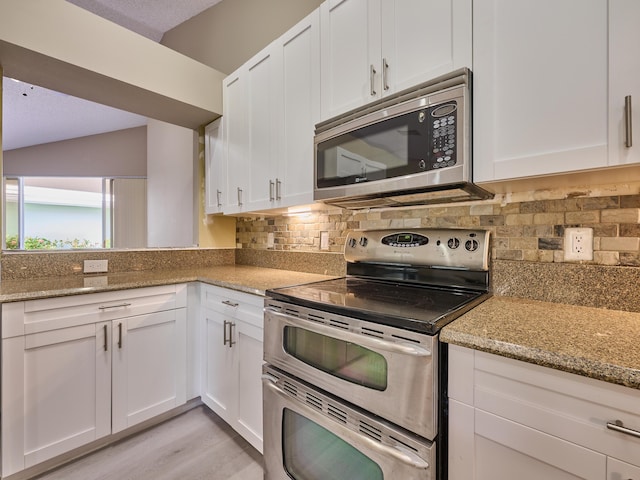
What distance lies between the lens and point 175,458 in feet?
5.23

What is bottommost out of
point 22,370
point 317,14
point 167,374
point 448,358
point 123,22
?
point 167,374

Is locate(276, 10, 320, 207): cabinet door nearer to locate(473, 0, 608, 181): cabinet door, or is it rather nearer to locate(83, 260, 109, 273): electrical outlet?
locate(473, 0, 608, 181): cabinet door

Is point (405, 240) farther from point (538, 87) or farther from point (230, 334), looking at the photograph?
point (230, 334)

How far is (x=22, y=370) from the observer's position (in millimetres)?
1395

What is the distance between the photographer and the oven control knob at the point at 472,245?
126 cm

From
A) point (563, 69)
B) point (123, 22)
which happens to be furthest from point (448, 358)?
point (123, 22)

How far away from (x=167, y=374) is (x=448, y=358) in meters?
1.75

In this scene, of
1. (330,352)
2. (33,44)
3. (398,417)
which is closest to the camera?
(398,417)

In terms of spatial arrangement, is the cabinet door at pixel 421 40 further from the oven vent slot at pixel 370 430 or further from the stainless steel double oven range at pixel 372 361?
the oven vent slot at pixel 370 430

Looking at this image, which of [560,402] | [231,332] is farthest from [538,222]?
[231,332]

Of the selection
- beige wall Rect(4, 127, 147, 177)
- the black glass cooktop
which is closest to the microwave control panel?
the black glass cooktop

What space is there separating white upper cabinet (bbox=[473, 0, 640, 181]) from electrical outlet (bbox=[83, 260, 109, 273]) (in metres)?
2.39

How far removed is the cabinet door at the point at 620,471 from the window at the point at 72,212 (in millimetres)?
3517

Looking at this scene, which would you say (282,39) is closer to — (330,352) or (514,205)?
(514,205)
